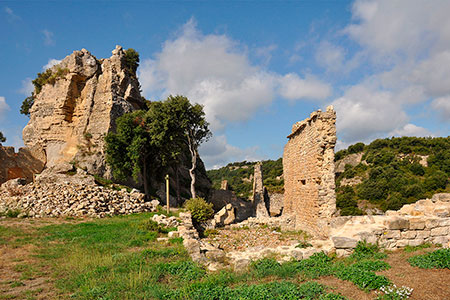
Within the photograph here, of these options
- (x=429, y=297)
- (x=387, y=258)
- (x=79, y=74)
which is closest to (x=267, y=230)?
(x=387, y=258)

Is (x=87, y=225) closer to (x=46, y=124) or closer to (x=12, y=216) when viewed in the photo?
(x=12, y=216)

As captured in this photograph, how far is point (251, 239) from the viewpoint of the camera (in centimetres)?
1224

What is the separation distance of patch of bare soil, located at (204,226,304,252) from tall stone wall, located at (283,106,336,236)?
A: 961 millimetres

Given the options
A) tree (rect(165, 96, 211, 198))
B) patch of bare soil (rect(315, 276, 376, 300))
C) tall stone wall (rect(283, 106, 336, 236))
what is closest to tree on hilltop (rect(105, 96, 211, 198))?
tree (rect(165, 96, 211, 198))

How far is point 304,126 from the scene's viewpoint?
39.4 feet

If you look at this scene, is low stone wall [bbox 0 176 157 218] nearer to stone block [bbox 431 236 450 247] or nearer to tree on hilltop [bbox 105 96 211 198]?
A: tree on hilltop [bbox 105 96 211 198]

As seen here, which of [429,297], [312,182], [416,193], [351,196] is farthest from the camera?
[351,196]

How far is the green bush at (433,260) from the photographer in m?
5.16

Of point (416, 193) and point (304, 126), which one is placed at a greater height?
point (304, 126)

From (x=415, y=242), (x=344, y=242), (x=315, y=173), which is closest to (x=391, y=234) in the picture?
(x=415, y=242)

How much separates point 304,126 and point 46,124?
24811mm

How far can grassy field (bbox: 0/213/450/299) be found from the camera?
14.7 feet

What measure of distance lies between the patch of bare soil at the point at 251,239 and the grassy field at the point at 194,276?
3.97m

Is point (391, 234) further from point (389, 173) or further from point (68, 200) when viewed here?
point (389, 173)
